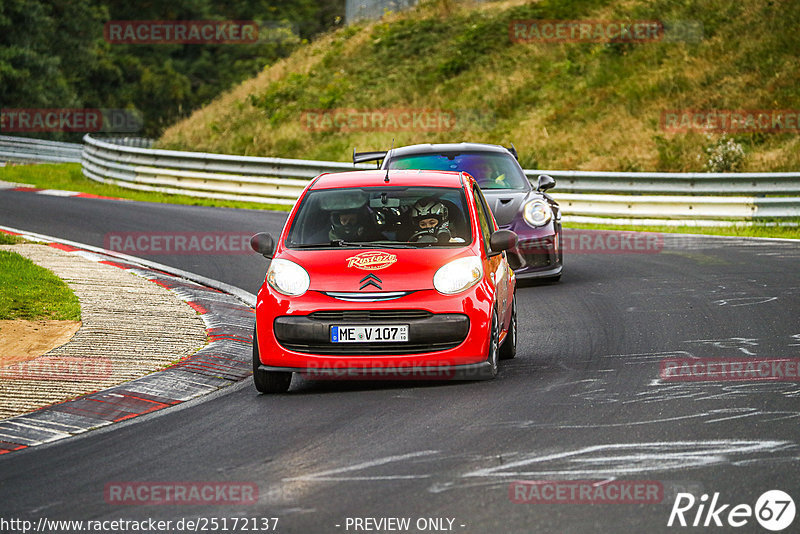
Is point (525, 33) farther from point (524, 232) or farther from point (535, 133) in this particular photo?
point (524, 232)

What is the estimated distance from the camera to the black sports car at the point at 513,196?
528 inches

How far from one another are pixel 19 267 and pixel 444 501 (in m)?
9.41

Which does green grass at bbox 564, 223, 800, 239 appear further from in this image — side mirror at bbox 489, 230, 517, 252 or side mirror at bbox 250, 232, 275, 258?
side mirror at bbox 250, 232, 275, 258

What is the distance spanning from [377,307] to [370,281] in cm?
21

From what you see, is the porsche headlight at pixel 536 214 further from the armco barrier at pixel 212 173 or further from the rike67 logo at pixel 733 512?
the armco barrier at pixel 212 173

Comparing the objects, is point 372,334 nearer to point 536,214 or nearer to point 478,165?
point 536,214

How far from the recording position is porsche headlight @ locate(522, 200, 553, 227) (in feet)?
44.0

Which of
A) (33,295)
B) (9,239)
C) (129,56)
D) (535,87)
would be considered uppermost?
(129,56)

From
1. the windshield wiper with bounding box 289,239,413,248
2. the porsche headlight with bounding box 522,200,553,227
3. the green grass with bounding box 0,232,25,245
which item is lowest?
the green grass with bounding box 0,232,25,245

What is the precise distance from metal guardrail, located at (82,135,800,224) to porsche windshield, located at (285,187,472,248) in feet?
40.4

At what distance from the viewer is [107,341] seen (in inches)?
395

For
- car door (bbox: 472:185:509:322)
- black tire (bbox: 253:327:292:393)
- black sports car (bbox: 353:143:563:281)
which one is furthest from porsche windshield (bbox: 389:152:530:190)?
black tire (bbox: 253:327:292:393)

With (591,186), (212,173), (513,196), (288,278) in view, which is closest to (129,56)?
(212,173)

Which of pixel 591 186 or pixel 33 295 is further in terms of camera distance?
pixel 591 186
